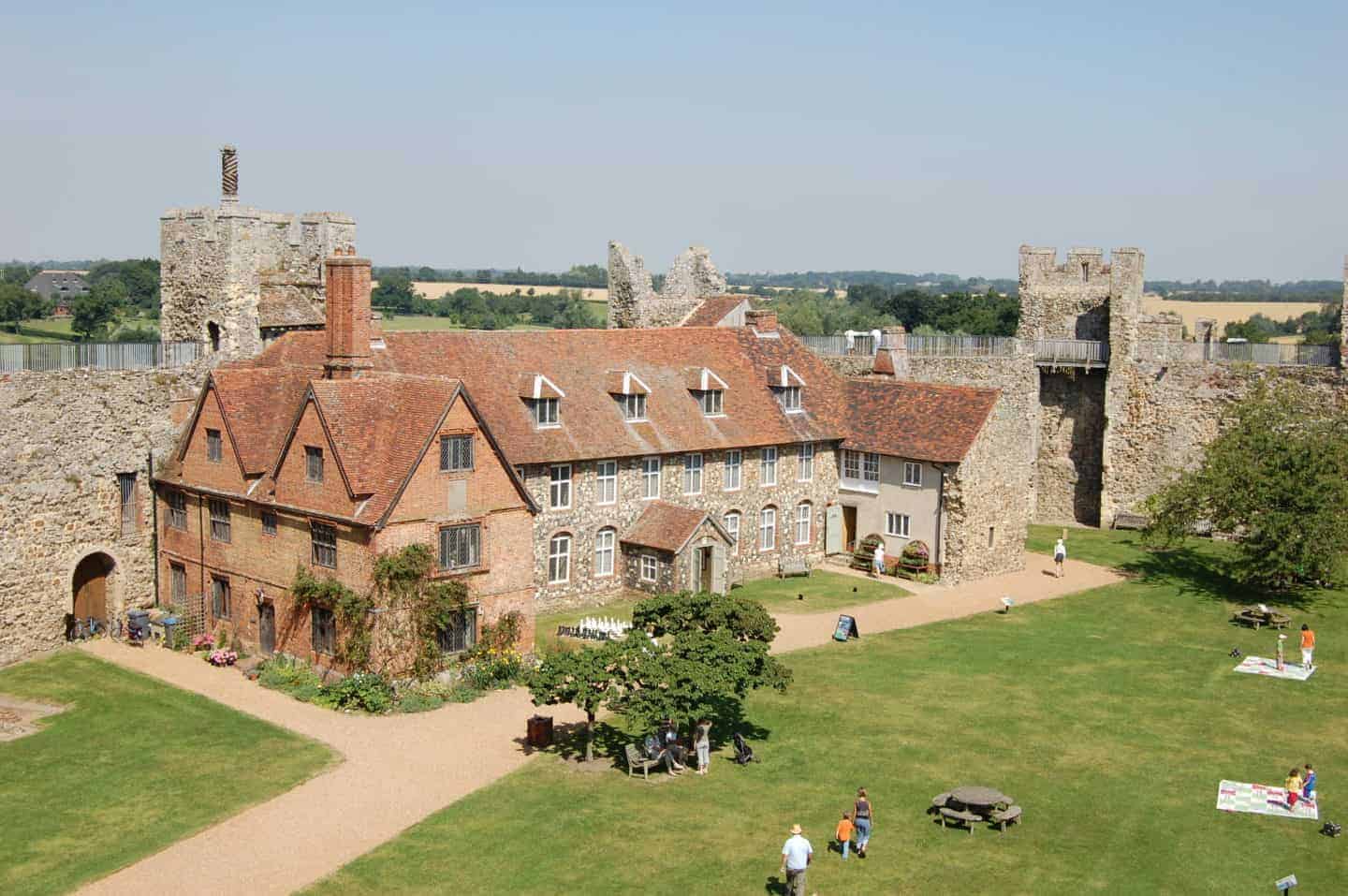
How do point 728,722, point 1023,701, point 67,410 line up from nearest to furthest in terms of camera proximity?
point 728,722, point 1023,701, point 67,410

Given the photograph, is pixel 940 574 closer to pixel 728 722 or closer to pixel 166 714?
pixel 728 722

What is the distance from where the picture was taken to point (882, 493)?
50.2 meters

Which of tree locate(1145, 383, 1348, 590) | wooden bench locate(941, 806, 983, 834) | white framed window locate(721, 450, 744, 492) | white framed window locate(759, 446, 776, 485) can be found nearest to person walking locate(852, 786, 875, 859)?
wooden bench locate(941, 806, 983, 834)

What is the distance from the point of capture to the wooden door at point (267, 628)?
37.0m

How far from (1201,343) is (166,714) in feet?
147

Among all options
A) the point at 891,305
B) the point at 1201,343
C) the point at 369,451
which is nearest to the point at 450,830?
the point at 369,451

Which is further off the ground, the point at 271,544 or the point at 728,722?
the point at 271,544

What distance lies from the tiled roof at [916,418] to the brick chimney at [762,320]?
4123mm

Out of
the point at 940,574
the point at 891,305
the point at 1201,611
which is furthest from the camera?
the point at 891,305

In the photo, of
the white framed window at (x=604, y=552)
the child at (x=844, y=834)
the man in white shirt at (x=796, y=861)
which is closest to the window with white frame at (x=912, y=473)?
the white framed window at (x=604, y=552)

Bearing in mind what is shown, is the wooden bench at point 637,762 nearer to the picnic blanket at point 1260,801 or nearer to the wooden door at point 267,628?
the picnic blanket at point 1260,801

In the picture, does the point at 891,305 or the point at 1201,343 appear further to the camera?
the point at 891,305

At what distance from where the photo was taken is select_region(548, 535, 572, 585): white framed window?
43.1 m

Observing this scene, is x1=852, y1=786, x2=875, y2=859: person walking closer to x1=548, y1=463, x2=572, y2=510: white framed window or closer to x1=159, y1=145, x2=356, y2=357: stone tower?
x1=548, y1=463, x2=572, y2=510: white framed window
